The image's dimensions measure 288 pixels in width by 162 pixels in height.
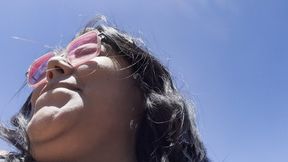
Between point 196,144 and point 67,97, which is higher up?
point 196,144

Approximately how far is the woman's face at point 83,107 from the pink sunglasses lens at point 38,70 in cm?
9

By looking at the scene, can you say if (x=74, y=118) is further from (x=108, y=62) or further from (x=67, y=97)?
(x=108, y=62)

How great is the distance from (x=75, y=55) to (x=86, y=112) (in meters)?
0.34

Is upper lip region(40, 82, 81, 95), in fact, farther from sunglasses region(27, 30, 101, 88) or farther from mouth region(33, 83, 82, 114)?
sunglasses region(27, 30, 101, 88)

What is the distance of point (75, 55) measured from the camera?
1.94 m

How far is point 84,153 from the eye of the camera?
5.45 ft

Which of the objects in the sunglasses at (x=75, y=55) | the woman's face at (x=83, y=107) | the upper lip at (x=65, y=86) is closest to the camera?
the woman's face at (x=83, y=107)

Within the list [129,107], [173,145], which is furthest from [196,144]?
[129,107]

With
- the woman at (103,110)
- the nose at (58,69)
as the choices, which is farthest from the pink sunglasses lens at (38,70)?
the nose at (58,69)

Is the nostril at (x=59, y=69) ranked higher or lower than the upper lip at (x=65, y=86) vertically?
higher

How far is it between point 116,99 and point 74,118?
214mm

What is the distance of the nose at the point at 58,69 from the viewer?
1815 millimetres

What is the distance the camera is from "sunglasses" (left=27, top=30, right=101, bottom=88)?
1.91 m

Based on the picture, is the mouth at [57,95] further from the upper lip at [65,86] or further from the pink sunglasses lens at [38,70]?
the pink sunglasses lens at [38,70]
